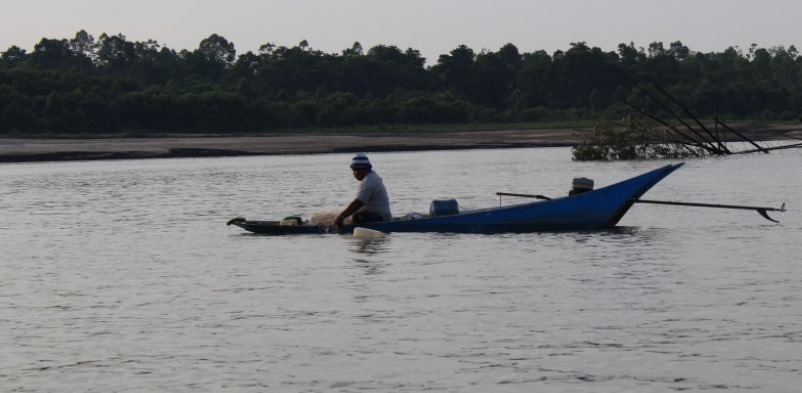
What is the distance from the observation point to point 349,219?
19.6m

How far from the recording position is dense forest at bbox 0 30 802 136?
71125 mm

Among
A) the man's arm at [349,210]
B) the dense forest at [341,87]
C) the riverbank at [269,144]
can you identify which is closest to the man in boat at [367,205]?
the man's arm at [349,210]

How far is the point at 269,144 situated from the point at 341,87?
29.9 m

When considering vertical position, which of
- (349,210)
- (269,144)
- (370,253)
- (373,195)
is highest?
(373,195)

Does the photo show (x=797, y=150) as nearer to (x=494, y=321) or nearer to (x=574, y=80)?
(x=574, y=80)

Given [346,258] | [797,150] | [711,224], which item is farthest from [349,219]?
[797,150]

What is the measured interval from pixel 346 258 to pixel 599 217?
433cm

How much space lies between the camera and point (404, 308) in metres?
12.8

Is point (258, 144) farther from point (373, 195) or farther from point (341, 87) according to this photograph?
point (373, 195)

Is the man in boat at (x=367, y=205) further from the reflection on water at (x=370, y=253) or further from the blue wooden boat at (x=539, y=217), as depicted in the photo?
the reflection on water at (x=370, y=253)

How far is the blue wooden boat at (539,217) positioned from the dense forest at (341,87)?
49705mm

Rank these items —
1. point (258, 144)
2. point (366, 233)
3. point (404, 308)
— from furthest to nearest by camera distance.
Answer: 1. point (258, 144)
2. point (366, 233)
3. point (404, 308)

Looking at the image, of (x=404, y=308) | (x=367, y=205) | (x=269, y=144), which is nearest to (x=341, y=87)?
(x=269, y=144)

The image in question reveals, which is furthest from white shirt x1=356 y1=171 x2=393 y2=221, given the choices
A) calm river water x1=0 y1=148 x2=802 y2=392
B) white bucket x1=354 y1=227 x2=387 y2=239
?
calm river water x1=0 y1=148 x2=802 y2=392
